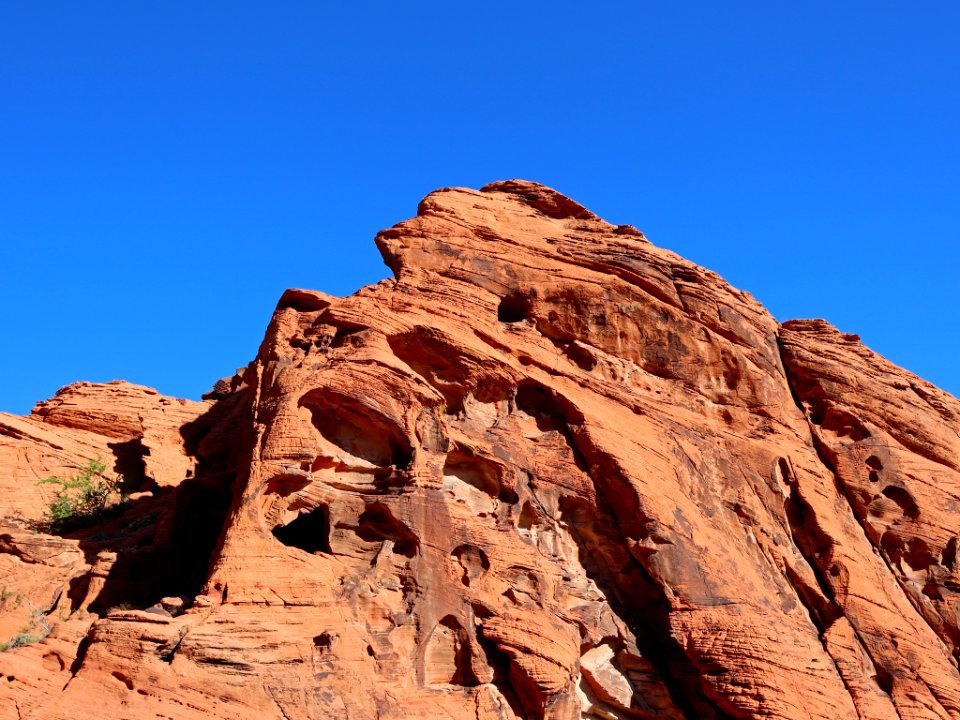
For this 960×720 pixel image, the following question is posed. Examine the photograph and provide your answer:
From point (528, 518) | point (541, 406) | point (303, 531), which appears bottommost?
point (303, 531)

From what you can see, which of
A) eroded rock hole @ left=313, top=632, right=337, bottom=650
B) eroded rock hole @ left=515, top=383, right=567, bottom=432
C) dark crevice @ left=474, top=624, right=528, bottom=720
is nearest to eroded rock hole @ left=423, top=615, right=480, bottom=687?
dark crevice @ left=474, top=624, right=528, bottom=720

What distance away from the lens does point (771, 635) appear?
23969mm

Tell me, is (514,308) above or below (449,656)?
above

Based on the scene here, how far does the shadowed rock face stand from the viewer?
19.5 meters

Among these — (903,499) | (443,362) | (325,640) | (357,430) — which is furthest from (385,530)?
(903,499)

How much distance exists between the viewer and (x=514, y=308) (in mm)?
29000

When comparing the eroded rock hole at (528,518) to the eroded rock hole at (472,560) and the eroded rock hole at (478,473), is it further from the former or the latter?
the eroded rock hole at (472,560)

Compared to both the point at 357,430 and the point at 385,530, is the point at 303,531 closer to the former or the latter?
the point at 385,530

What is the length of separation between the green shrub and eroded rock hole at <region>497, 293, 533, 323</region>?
12.4 metres

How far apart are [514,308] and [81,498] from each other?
44.0 ft

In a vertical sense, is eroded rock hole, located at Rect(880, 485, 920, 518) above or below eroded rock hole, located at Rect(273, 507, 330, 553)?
above

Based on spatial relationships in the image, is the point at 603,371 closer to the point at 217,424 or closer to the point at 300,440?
the point at 300,440

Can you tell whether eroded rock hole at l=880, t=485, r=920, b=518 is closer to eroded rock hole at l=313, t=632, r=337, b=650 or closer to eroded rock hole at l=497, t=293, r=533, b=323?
eroded rock hole at l=497, t=293, r=533, b=323

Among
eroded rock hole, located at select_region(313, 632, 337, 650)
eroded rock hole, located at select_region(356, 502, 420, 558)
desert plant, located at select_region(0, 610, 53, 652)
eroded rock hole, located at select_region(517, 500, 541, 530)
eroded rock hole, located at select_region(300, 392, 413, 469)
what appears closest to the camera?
eroded rock hole, located at select_region(313, 632, 337, 650)
